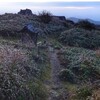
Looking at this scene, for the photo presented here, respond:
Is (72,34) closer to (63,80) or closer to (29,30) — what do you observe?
(29,30)

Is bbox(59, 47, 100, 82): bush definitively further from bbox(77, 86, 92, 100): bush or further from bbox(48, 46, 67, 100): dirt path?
bbox(77, 86, 92, 100): bush

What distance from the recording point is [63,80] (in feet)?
40.4

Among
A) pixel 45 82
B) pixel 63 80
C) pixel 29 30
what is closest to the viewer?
pixel 45 82

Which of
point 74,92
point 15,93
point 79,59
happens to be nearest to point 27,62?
point 74,92

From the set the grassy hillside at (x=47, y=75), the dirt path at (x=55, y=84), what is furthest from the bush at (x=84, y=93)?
the dirt path at (x=55, y=84)

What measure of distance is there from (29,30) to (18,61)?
830 cm

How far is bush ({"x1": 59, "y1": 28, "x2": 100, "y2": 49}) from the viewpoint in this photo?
2336 cm

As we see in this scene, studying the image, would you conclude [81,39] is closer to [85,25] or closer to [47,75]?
[85,25]

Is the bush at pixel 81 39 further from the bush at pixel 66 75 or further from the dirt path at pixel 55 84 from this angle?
the bush at pixel 66 75

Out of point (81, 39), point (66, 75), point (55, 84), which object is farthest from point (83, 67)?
point (81, 39)

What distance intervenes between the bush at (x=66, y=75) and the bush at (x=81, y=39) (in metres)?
10.2

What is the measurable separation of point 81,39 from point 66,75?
39.6ft

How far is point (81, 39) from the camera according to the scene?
80.0ft

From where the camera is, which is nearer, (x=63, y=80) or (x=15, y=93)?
(x=15, y=93)
